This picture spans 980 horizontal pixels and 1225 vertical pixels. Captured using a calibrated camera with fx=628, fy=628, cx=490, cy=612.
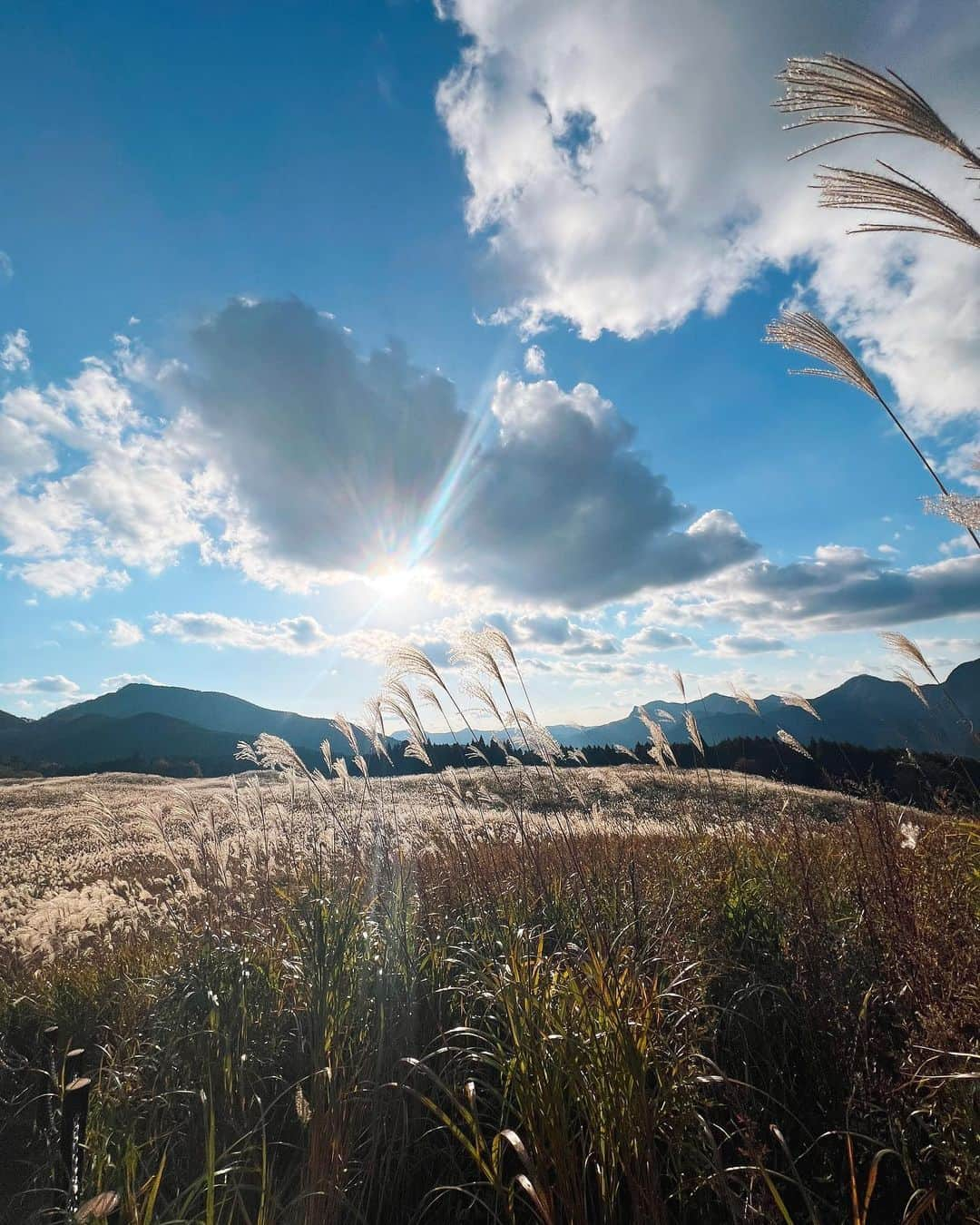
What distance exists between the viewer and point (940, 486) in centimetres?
286

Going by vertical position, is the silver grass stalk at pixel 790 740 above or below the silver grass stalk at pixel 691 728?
below

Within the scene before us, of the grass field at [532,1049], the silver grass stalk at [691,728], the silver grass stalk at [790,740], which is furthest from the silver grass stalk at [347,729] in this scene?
the silver grass stalk at [790,740]

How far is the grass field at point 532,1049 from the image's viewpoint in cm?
219

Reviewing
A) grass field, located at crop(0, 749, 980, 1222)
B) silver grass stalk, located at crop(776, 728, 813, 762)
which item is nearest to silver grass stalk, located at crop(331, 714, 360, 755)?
grass field, located at crop(0, 749, 980, 1222)

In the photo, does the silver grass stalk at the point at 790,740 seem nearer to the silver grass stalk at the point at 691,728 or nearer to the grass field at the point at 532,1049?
the silver grass stalk at the point at 691,728

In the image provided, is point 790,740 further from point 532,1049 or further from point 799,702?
point 532,1049

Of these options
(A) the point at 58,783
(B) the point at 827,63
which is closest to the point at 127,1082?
(B) the point at 827,63

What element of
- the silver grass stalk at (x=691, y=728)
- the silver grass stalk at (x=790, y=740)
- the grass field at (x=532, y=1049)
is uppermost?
the silver grass stalk at (x=691, y=728)

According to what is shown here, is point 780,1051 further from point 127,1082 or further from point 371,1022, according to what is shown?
point 127,1082

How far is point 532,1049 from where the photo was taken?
2.38 meters

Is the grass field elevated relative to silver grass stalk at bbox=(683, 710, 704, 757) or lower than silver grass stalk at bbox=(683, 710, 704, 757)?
lower

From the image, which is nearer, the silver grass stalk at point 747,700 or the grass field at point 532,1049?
the grass field at point 532,1049

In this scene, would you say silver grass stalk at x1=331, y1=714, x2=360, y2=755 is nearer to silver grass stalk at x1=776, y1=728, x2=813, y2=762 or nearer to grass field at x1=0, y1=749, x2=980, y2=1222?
grass field at x1=0, y1=749, x2=980, y2=1222

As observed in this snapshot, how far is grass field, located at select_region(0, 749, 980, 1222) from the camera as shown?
2.19 metres
